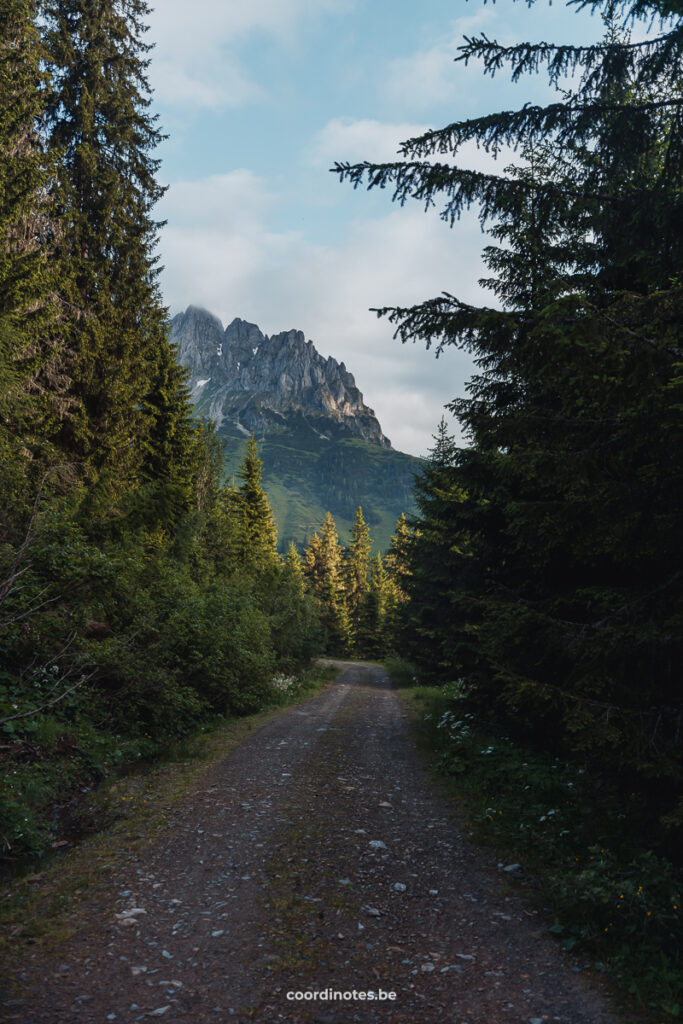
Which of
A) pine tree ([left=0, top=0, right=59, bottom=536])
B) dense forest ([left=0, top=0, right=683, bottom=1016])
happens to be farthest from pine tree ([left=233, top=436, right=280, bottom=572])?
pine tree ([left=0, top=0, right=59, bottom=536])

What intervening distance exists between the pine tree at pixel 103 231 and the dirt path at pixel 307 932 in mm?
12330

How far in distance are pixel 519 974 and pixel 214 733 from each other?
390 inches

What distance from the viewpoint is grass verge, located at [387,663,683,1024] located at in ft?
12.5

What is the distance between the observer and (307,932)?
14.5 feet

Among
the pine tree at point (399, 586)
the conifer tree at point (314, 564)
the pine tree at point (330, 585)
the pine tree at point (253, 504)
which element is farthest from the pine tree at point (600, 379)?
the conifer tree at point (314, 564)

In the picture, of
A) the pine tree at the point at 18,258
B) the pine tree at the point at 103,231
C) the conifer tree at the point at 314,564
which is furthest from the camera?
the conifer tree at the point at 314,564

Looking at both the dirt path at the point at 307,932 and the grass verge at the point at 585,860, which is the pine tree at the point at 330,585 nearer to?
the grass verge at the point at 585,860

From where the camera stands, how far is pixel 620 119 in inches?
208

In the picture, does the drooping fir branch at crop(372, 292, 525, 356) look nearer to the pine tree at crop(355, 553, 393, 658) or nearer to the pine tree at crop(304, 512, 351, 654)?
the pine tree at crop(304, 512, 351, 654)

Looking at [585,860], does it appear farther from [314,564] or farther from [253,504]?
[314,564]

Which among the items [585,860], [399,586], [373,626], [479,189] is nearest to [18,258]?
[479,189]

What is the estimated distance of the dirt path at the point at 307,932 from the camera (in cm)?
349

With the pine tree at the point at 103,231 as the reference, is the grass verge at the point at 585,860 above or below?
below

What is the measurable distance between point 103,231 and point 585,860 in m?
22.7
